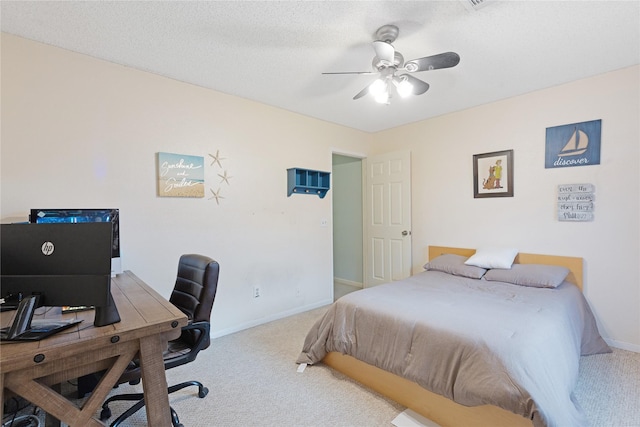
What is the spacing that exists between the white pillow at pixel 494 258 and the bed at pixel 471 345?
138 millimetres

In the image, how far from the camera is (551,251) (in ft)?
10.1

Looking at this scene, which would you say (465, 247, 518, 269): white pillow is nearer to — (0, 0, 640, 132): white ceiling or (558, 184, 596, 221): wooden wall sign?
(558, 184, 596, 221): wooden wall sign

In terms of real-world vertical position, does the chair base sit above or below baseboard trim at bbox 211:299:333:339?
above

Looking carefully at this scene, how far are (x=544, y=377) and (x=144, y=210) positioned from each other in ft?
9.85

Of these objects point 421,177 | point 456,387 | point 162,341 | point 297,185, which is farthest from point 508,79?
point 162,341

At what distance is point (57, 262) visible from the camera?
117cm

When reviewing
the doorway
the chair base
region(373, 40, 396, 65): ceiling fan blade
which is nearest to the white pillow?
the doorway

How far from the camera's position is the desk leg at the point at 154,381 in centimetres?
129

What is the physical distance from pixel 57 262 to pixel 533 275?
333 centimetres

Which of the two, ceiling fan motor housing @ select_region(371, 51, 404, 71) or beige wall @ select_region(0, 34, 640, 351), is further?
beige wall @ select_region(0, 34, 640, 351)

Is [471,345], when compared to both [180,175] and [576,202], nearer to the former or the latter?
[576,202]

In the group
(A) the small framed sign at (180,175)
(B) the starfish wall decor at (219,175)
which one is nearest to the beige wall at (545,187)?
(B) the starfish wall decor at (219,175)

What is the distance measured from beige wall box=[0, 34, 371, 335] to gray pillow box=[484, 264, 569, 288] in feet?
6.75

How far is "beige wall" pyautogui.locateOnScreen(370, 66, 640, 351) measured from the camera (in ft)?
8.78
